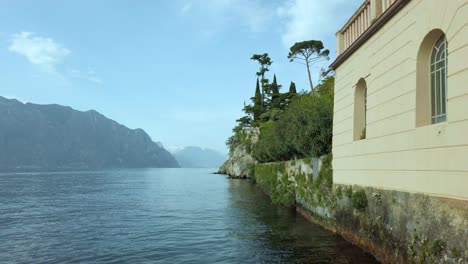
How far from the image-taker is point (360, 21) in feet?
45.7

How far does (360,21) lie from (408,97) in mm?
5099

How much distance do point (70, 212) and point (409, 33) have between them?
24188mm

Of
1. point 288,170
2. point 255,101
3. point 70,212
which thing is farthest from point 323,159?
point 255,101

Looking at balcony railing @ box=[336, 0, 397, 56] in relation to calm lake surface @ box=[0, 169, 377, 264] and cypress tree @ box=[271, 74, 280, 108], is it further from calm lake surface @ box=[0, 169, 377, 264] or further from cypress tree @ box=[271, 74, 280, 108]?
cypress tree @ box=[271, 74, 280, 108]

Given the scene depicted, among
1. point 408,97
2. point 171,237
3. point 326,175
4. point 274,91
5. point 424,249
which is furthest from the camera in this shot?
point 274,91

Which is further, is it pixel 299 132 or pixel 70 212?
pixel 70 212

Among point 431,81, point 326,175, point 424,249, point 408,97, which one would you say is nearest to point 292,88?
point 326,175

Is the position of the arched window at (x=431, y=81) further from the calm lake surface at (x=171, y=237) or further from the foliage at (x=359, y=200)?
the calm lake surface at (x=171, y=237)

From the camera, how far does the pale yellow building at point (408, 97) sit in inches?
303

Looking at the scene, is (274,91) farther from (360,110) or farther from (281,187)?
(360,110)

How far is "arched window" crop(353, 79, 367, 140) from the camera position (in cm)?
1401

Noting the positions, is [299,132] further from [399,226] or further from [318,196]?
[399,226]

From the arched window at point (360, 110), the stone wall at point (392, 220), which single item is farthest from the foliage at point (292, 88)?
the arched window at point (360, 110)

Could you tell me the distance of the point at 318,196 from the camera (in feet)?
59.9
